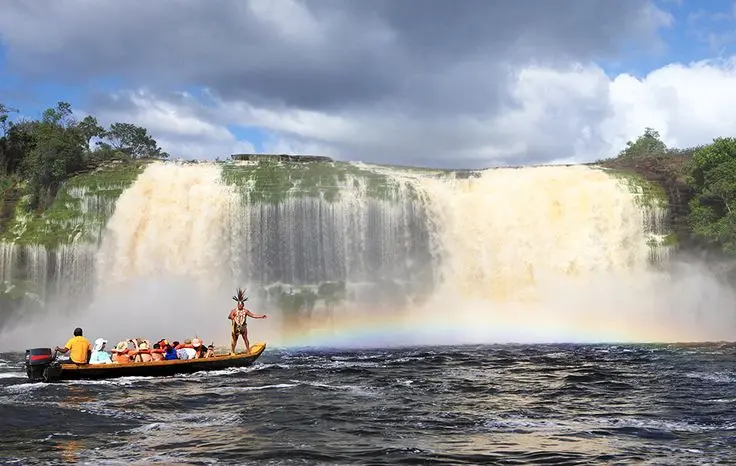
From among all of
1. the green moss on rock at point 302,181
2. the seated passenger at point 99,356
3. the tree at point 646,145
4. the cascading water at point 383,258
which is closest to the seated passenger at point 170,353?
the seated passenger at point 99,356

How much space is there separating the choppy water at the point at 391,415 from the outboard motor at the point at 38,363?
47 cm

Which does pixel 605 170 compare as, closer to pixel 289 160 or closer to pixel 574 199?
pixel 574 199

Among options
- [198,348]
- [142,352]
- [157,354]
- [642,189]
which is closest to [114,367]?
[142,352]

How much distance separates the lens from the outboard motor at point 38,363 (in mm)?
20984

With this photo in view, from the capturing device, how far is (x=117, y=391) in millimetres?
19656

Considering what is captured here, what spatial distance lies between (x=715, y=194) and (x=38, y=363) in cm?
3575

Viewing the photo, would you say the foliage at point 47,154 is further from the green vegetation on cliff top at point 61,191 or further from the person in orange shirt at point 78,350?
the person in orange shirt at point 78,350

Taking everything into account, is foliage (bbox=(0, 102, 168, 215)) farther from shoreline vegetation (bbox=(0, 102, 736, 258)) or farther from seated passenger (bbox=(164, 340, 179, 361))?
seated passenger (bbox=(164, 340, 179, 361))

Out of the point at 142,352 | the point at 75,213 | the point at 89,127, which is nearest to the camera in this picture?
the point at 142,352

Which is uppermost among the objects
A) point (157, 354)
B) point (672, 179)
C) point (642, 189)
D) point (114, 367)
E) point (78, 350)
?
point (672, 179)

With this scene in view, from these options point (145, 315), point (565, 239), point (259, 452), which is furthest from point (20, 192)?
point (259, 452)

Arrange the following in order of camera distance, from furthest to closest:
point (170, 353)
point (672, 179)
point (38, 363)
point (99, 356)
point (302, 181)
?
point (672, 179) → point (302, 181) → point (170, 353) → point (99, 356) → point (38, 363)

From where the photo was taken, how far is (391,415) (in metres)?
15.2

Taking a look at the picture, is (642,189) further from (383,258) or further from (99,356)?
(99,356)
